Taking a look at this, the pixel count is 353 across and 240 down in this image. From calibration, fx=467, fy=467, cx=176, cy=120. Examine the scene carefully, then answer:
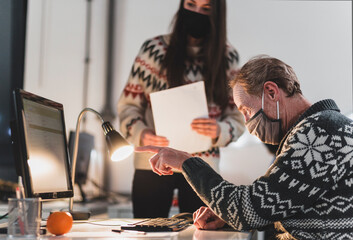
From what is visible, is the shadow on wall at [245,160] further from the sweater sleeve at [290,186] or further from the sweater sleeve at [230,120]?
the sweater sleeve at [290,186]

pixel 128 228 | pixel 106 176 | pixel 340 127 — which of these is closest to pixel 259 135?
pixel 340 127

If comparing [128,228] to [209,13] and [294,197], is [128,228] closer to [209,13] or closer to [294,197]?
[294,197]

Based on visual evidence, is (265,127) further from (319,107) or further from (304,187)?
(304,187)

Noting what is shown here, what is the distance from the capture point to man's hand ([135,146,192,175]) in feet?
4.35

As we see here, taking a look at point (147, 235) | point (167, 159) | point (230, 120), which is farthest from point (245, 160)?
point (147, 235)

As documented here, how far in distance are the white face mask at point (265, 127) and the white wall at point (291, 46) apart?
257 centimetres

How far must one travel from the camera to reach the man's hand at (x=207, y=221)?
1.38 m

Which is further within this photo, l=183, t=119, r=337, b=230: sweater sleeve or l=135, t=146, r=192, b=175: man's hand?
l=135, t=146, r=192, b=175: man's hand

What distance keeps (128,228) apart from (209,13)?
1145 mm

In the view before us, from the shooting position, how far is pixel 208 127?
6.46 ft

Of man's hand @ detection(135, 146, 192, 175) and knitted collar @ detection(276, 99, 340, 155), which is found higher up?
knitted collar @ detection(276, 99, 340, 155)

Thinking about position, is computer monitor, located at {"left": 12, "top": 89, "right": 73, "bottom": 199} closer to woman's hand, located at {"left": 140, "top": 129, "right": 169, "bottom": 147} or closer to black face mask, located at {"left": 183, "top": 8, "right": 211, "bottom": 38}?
woman's hand, located at {"left": 140, "top": 129, "right": 169, "bottom": 147}

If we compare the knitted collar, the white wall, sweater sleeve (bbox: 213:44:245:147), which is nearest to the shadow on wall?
the white wall

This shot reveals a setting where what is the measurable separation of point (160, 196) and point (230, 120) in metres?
0.45
